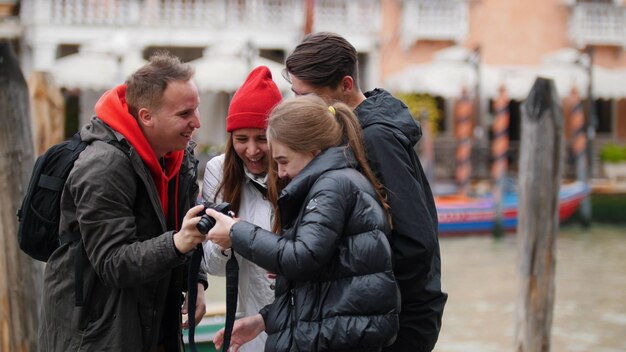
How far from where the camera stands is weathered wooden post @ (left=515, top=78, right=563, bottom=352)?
5.22 metres

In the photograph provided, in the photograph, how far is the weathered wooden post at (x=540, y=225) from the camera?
205 inches

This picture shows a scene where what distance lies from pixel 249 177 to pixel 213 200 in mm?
139

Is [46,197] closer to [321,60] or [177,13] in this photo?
[321,60]

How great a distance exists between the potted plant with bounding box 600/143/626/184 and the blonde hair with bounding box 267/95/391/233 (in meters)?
16.5

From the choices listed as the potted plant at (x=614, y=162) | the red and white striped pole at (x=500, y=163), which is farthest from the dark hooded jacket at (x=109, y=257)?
the potted plant at (x=614, y=162)

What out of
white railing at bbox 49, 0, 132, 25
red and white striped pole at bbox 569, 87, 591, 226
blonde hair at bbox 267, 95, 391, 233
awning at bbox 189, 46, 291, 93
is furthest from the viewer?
white railing at bbox 49, 0, 132, 25

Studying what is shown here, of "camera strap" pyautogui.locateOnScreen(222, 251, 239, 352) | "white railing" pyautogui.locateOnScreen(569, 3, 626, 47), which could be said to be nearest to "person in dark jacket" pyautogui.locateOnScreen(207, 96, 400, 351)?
"camera strap" pyautogui.locateOnScreen(222, 251, 239, 352)

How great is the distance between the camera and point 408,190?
2301mm

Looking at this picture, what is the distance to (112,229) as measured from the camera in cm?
228

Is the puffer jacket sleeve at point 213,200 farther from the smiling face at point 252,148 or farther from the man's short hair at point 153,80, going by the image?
the man's short hair at point 153,80

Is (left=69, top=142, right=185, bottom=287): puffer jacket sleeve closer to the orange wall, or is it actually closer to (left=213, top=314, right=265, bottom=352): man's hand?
(left=213, top=314, right=265, bottom=352): man's hand

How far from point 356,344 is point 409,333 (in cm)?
29

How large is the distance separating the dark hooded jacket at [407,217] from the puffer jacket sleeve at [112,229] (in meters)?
0.54

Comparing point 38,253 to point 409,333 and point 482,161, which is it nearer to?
point 409,333
